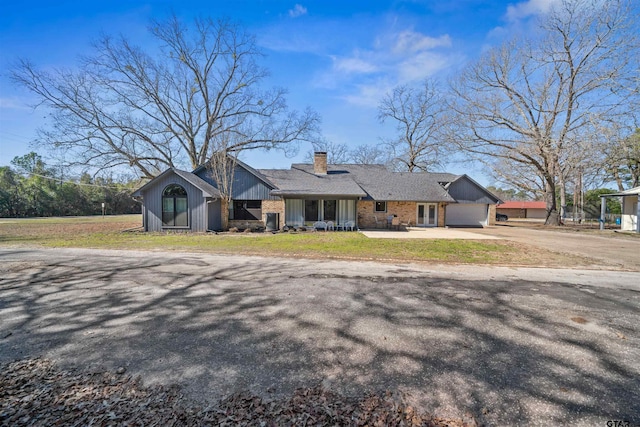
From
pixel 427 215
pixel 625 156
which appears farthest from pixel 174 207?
pixel 625 156

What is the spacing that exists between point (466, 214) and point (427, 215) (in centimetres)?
474

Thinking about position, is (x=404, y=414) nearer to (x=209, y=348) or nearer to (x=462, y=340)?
(x=462, y=340)

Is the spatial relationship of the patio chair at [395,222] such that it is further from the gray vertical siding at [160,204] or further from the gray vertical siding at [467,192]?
the gray vertical siding at [160,204]

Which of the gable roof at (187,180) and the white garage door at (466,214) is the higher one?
the gable roof at (187,180)

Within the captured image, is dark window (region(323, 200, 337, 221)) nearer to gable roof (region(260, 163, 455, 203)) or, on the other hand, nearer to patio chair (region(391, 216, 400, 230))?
gable roof (region(260, 163, 455, 203))

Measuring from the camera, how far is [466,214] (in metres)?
23.9

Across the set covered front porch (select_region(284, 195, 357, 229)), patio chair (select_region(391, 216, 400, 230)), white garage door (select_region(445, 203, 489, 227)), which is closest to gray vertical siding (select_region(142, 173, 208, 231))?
covered front porch (select_region(284, 195, 357, 229))

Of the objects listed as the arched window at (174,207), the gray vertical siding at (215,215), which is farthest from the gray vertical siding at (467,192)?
the arched window at (174,207)

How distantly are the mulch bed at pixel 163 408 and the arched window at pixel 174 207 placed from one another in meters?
15.5

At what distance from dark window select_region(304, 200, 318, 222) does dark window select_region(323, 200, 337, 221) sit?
61cm

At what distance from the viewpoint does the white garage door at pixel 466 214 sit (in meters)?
23.8

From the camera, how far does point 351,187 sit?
19.2 metres

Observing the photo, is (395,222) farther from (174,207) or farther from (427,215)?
(174,207)

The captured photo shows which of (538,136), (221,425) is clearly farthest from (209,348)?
(538,136)
